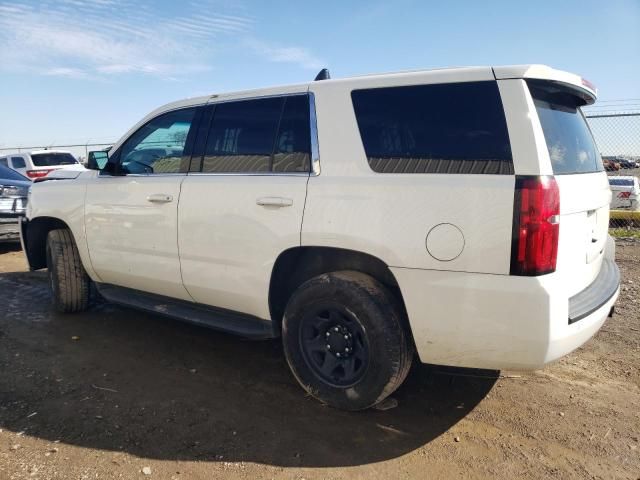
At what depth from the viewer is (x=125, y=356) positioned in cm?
383

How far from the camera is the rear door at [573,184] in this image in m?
2.45

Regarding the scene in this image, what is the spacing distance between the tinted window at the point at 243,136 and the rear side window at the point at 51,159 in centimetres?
1317

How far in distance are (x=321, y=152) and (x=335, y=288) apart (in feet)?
2.75

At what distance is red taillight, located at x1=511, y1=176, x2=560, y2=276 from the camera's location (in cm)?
231

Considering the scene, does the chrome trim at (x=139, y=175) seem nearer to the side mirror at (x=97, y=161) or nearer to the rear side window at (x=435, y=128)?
the side mirror at (x=97, y=161)

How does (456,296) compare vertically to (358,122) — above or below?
below

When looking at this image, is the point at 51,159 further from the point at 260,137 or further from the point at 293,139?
the point at 293,139

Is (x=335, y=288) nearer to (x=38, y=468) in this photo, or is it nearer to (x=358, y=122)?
(x=358, y=122)

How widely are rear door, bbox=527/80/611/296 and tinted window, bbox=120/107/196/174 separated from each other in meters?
2.52

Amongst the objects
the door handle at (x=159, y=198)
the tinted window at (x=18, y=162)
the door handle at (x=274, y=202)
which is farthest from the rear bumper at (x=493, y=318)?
the tinted window at (x=18, y=162)

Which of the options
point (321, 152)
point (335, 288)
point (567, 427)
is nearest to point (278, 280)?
point (335, 288)

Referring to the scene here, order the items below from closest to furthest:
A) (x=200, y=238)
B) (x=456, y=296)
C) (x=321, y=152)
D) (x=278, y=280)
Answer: (x=456, y=296) < (x=321, y=152) < (x=278, y=280) < (x=200, y=238)

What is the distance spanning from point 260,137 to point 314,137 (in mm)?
480

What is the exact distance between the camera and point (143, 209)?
3.79 metres
